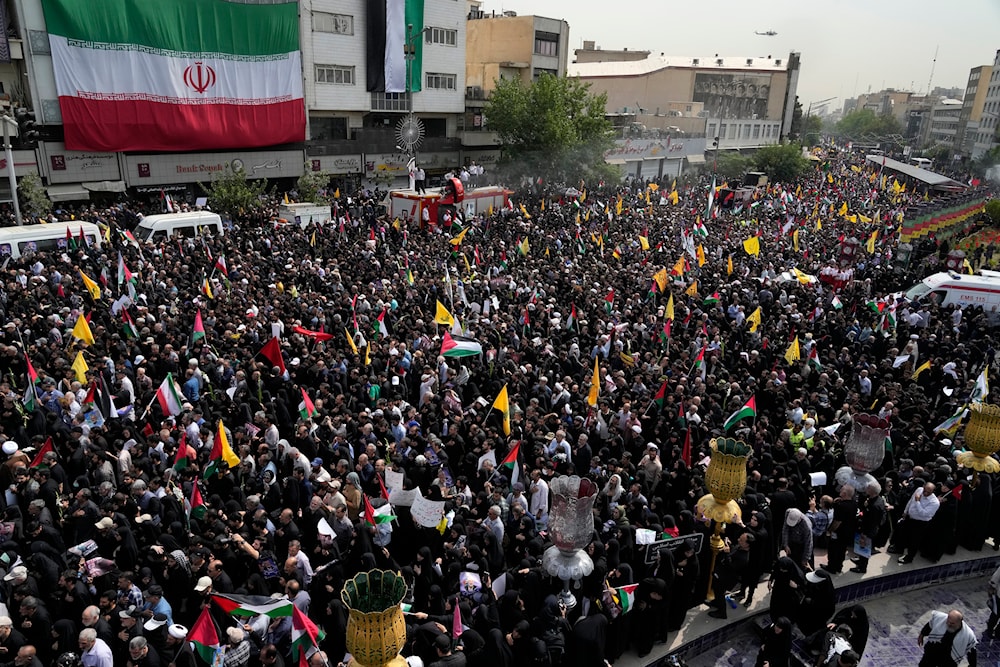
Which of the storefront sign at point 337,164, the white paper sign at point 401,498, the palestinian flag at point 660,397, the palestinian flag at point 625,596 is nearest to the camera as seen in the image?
the palestinian flag at point 625,596

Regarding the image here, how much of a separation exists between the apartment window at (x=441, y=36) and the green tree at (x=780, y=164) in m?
26.4

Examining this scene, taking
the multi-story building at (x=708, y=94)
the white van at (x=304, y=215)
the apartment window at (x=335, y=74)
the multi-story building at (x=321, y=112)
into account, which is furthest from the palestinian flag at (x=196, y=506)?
the multi-story building at (x=708, y=94)

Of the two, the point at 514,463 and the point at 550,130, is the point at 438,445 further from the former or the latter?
the point at 550,130

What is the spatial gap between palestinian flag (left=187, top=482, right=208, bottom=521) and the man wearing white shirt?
8.10 m

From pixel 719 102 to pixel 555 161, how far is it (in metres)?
35.6

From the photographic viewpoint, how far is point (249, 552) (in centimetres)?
684

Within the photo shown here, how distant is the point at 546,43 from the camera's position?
156 ft

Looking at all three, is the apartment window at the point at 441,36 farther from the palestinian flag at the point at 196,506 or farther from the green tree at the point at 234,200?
the palestinian flag at the point at 196,506

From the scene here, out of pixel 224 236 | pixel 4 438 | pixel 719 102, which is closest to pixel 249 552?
pixel 4 438

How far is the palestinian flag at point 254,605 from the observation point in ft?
19.5

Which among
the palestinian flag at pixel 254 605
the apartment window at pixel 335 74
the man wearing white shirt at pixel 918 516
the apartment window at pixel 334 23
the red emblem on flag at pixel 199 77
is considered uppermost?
the apartment window at pixel 334 23

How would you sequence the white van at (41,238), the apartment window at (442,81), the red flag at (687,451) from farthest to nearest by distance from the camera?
the apartment window at (442,81) → the white van at (41,238) → the red flag at (687,451)

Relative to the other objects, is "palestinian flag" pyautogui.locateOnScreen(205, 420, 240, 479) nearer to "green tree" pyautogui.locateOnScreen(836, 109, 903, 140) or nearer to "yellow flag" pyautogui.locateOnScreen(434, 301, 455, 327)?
"yellow flag" pyautogui.locateOnScreen(434, 301, 455, 327)

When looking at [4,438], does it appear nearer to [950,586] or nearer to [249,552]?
[249,552]
